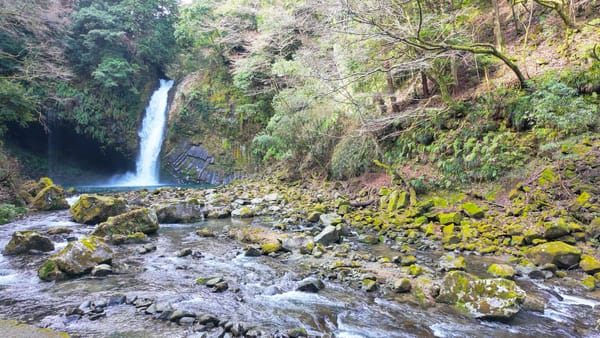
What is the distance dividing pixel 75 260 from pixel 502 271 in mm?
5652

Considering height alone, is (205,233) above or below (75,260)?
below

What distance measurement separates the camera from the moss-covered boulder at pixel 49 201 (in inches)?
379

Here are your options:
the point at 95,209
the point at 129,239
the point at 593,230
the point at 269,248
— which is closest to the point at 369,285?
the point at 269,248

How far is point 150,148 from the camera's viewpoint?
19953mm

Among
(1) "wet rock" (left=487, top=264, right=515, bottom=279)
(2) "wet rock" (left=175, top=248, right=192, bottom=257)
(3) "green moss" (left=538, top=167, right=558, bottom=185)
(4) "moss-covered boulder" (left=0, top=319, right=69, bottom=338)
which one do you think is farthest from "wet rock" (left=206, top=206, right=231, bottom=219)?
(3) "green moss" (left=538, top=167, right=558, bottom=185)

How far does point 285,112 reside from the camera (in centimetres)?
1347

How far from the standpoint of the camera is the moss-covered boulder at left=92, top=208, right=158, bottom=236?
6.58 metres

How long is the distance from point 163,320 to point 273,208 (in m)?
6.52

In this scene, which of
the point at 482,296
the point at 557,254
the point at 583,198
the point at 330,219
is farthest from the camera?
the point at 330,219

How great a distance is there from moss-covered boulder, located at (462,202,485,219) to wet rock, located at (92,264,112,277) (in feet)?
20.6

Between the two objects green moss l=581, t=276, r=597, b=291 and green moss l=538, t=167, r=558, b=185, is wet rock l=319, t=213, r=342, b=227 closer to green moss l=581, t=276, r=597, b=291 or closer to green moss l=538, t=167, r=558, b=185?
green moss l=538, t=167, r=558, b=185

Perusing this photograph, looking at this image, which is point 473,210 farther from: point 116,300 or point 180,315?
point 116,300

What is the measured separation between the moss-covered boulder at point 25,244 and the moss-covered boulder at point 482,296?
6053mm

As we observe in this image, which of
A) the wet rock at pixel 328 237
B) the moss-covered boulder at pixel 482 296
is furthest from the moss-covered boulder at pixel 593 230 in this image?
the wet rock at pixel 328 237
